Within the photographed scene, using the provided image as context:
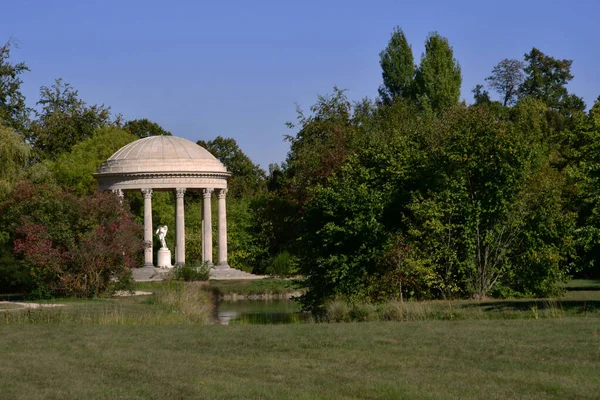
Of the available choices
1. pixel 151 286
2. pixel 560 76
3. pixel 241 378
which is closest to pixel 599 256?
pixel 151 286

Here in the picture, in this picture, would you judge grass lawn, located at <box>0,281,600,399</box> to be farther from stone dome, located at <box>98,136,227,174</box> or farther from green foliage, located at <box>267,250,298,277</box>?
stone dome, located at <box>98,136,227,174</box>

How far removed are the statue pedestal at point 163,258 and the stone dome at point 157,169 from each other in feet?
15.1

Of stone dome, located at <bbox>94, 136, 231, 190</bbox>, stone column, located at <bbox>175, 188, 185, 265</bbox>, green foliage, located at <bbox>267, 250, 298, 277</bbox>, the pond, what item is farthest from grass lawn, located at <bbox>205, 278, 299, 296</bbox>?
stone dome, located at <bbox>94, 136, 231, 190</bbox>

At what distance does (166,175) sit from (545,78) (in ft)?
165

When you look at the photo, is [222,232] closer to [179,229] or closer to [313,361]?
[179,229]

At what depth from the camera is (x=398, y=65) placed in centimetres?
9081

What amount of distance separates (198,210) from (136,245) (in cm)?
4235

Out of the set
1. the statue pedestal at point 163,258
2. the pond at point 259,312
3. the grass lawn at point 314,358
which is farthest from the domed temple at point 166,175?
the grass lawn at point 314,358

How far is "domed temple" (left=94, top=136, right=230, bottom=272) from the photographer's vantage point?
69250 mm

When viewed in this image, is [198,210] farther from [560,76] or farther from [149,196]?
[560,76]

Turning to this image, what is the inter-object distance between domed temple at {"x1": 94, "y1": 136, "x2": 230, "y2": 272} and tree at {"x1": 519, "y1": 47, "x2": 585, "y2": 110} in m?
43.9

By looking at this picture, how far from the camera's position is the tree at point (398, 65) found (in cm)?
9038

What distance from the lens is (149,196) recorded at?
2753 inches

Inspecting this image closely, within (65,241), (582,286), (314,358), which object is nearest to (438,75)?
(582,286)
